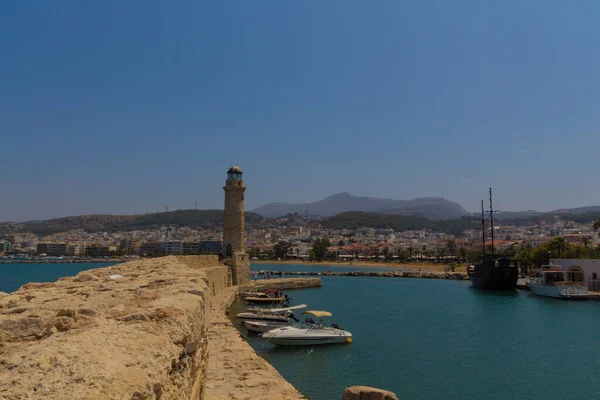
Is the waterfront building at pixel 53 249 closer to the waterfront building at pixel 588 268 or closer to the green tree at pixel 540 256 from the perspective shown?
the green tree at pixel 540 256

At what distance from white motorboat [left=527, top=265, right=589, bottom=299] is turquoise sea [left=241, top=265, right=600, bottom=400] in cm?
274

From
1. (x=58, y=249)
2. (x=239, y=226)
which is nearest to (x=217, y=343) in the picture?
(x=239, y=226)

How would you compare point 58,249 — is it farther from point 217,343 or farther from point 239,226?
point 217,343

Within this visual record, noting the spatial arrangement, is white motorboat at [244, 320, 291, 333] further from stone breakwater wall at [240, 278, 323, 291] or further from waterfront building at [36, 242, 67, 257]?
waterfront building at [36, 242, 67, 257]

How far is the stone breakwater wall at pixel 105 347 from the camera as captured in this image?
1.97 meters

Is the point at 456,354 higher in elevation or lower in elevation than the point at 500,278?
lower

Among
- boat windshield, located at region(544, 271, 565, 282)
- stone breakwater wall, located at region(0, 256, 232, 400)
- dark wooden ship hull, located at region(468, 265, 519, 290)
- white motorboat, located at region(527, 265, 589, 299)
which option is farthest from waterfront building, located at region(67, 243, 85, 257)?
stone breakwater wall, located at region(0, 256, 232, 400)

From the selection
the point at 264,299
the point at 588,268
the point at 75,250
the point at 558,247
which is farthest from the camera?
the point at 75,250

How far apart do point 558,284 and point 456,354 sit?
2226 centimetres

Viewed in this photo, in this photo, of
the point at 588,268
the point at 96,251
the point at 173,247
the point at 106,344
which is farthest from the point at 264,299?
the point at 96,251

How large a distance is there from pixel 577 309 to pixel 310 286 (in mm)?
24218

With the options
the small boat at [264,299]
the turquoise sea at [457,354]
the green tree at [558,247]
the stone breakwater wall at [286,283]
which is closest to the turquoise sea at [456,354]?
the turquoise sea at [457,354]

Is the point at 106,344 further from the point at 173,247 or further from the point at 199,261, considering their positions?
the point at 173,247

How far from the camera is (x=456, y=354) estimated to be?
55.9 feet
